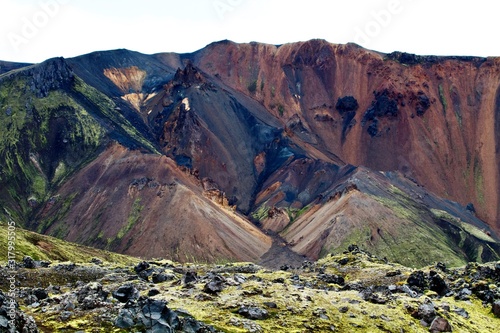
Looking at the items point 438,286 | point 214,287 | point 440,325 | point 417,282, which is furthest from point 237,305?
point 438,286

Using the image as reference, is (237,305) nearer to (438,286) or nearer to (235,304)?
(235,304)

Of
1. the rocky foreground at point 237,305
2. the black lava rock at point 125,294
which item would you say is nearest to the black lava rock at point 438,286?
the rocky foreground at point 237,305

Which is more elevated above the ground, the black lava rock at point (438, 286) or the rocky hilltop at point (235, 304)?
the black lava rock at point (438, 286)

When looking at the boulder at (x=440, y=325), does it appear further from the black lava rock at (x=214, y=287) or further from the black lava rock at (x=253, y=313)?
the black lava rock at (x=214, y=287)

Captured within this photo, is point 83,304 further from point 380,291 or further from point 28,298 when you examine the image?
point 380,291

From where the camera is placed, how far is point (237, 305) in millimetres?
49094

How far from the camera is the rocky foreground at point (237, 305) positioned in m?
40.1

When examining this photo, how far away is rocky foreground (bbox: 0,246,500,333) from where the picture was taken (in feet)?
132

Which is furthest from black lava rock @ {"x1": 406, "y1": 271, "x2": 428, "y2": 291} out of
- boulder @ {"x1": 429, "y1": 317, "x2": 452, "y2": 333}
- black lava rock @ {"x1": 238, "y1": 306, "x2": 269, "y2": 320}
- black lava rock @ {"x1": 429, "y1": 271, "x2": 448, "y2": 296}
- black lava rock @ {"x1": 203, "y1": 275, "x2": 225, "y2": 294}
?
black lava rock @ {"x1": 238, "y1": 306, "x2": 269, "y2": 320}

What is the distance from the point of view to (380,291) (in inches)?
2539

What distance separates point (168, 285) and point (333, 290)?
17998 mm

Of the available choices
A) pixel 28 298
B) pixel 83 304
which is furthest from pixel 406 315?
pixel 28 298

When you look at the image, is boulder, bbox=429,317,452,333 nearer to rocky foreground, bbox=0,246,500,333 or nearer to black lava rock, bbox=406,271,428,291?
rocky foreground, bbox=0,246,500,333

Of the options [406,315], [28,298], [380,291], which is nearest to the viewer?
[28,298]
